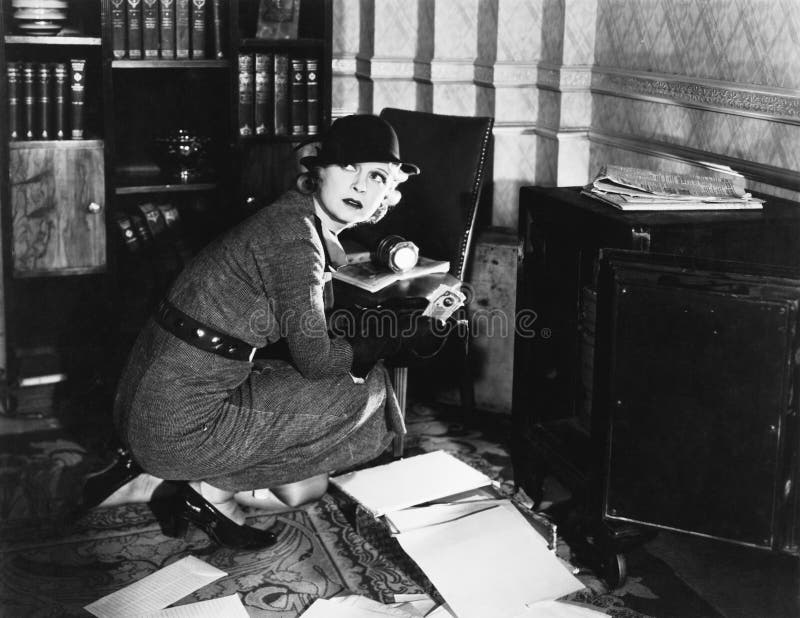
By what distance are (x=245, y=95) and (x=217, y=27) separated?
27cm

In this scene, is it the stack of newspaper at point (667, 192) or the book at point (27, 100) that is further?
the book at point (27, 100)

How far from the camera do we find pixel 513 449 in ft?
9.60

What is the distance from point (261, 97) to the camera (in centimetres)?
379

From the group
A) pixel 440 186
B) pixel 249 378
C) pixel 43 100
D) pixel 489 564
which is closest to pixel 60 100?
pixel 43 100

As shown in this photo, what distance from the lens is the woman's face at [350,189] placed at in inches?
99.8

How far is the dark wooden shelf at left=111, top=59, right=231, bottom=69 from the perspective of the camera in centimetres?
354

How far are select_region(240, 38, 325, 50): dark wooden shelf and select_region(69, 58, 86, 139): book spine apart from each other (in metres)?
0.58

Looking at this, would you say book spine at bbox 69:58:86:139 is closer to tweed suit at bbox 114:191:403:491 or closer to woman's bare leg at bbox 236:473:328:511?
tweed suit at bbox 114:191:403:491

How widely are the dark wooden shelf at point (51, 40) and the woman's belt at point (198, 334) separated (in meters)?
1.38

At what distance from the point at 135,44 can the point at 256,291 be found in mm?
1562

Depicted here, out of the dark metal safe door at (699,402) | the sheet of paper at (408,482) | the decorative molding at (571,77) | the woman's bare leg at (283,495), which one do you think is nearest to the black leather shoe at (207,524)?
the woman's bare leg at (283,495)

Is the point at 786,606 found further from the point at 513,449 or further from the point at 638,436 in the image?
the point at 513,449

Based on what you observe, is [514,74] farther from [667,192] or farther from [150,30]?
[667,192]

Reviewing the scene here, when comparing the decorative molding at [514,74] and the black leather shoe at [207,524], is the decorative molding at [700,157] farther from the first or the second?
the black leather shoe at [207,524]
